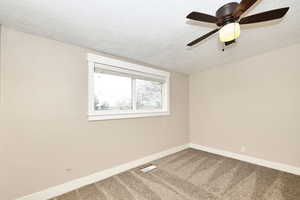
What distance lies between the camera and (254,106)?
3.01 m

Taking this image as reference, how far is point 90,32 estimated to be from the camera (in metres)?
1.86

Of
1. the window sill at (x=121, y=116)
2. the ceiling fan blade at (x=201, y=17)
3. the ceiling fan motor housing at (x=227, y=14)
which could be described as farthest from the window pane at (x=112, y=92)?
the ceiling fan motor housing at (x=227, y=14)

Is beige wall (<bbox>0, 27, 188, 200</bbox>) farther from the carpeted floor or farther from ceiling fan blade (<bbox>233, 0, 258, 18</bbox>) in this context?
ceiling fan blade (<bbox>233, 0, 258, 18</bbox>)

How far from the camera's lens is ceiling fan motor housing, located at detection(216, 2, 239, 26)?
1.37 m

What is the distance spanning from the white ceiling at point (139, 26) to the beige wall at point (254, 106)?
0.43 meters

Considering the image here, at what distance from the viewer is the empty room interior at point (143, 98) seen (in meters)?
1.61

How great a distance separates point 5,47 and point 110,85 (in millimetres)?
1426

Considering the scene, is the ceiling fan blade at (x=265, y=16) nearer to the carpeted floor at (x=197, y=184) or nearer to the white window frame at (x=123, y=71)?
the white window frame at (x=123, y=71)

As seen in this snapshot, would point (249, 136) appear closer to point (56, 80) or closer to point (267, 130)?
point (267, 130)

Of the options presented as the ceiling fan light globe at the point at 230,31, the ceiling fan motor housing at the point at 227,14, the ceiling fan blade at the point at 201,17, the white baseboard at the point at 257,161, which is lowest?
the white baseboard at the point at 257,161

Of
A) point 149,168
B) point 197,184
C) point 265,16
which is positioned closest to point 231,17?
point 265,16

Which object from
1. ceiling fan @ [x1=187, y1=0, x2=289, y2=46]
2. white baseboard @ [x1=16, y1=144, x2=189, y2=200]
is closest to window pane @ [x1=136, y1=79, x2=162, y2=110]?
white baseboard @ [x1=16, y1=144, x2=189, y2=200]

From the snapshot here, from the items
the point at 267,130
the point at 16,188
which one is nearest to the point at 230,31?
the point at 267,130

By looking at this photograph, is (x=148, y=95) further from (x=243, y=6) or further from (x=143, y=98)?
(x=243, y=6)
